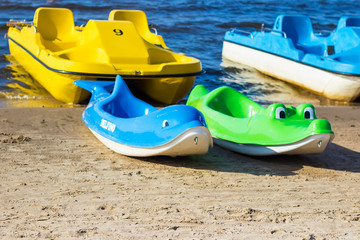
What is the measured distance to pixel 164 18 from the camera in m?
15.0

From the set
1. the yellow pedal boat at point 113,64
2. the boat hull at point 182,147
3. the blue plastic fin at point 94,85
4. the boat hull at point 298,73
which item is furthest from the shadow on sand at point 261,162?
the boat hull at point 298,73

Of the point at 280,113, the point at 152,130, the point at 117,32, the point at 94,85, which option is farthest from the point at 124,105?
the point at 117,32

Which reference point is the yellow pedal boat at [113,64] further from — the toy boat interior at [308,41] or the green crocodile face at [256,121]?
the toy boat interior at [308,41]

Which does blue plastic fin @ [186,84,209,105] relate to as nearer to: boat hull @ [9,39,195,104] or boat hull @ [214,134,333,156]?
boat hull @ [214,134,333,156]

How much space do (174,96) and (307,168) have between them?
9.12 ft

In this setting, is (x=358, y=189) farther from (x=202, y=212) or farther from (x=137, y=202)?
(x=137, y=202)

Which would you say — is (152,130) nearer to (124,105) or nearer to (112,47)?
(124,105)

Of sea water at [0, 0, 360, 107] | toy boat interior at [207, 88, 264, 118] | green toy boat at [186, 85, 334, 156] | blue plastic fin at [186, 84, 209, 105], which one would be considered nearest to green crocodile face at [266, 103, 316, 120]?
green toy boat at [186, 85, 334, 156]

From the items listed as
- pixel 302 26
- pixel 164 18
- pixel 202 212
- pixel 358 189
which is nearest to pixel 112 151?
pixel 202 212

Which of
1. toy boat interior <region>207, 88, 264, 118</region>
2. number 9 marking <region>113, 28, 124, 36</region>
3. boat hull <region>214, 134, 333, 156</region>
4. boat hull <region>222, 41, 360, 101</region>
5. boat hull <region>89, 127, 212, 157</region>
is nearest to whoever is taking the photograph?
boat hull <region>89, 127, 212, 157</region>

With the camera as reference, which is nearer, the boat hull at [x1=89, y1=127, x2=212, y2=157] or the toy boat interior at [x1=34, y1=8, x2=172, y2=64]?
the boat hull at [x1=89, y1=127, x2=212, y2=157]

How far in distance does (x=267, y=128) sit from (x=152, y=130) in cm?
98

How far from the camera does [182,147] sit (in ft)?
13.9

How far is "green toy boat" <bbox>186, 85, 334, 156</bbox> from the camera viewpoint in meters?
4.30
